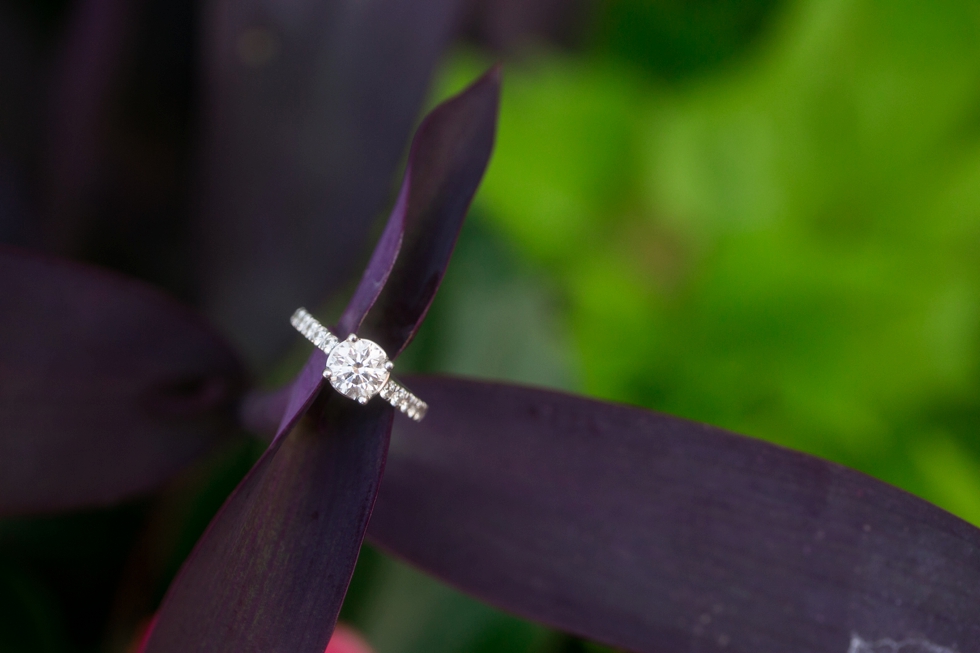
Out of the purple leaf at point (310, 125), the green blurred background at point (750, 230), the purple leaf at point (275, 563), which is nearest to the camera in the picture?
the purple leaf at point (275, 563)

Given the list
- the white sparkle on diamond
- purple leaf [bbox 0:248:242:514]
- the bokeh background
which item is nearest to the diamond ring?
the white sparkle on diamond

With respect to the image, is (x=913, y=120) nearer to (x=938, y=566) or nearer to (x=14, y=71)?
(x=938, y=566)

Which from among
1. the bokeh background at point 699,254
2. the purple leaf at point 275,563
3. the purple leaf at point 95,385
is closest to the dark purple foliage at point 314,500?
the purple leaf at point 275,563

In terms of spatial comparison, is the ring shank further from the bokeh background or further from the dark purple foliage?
the bokeh background

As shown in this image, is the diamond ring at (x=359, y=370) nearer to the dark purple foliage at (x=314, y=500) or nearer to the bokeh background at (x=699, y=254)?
the dark purple foliage at (x=314, y=500)

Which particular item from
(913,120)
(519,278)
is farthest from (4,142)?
(913,120)

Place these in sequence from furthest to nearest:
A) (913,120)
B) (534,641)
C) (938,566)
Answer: (913,120)
(534,641)
(938,566)
